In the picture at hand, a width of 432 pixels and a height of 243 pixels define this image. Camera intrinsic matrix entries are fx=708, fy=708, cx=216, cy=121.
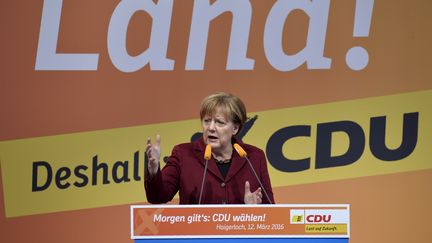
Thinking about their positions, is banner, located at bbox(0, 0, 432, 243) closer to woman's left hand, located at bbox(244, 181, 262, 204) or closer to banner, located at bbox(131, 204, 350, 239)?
woman's left hand, located at bbox(244, 181, 262, 204)

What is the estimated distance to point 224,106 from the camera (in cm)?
286

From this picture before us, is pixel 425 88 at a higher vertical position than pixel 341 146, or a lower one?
higher

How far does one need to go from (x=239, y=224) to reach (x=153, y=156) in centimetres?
53

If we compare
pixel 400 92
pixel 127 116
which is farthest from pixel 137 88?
pixel 400 92

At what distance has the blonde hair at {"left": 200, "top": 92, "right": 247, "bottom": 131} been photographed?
2838mm

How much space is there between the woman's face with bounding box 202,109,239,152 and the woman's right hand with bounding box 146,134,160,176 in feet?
0.94

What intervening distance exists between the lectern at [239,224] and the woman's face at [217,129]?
0.67m

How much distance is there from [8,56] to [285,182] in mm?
1765

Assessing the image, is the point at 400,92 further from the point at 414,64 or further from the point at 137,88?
the point at 137,88

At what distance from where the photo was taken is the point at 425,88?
426cm

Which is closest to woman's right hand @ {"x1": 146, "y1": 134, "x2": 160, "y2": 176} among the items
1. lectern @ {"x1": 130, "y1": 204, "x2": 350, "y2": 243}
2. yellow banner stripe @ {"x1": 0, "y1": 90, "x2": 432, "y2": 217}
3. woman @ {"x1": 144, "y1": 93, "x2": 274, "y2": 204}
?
woman @ {"x1": 144, "y1": 93, "x2": 274, "y2": 204}

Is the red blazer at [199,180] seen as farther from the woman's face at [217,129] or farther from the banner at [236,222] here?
the banner at [236,222]

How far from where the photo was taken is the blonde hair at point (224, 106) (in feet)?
9.31

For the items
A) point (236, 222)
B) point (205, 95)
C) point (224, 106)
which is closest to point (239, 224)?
point (236, 222)
